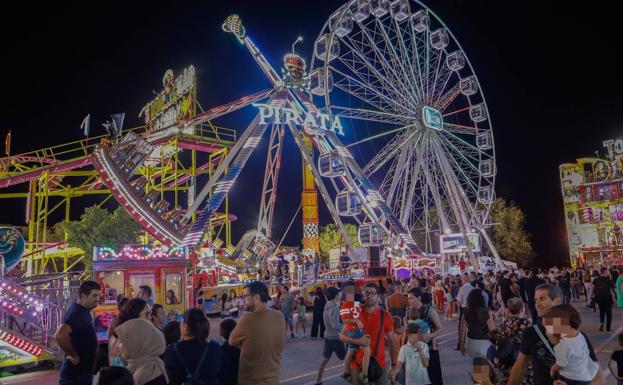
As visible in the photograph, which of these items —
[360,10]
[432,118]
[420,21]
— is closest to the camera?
[360,10]

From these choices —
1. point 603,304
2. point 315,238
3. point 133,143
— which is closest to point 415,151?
point 315,238

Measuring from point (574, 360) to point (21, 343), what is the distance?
10.4 metres

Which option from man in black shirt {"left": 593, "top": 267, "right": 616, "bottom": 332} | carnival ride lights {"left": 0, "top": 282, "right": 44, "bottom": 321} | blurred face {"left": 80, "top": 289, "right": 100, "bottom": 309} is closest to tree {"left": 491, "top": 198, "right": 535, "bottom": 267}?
man in black shirt {"left": 593, "top": 267, "right": 616, "bottom": 332}

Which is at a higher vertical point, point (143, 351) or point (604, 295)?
point (143, 351)

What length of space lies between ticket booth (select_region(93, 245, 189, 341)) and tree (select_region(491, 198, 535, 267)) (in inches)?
1764

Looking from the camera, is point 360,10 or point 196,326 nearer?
point 196,326

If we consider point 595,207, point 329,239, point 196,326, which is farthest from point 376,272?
point 329,239

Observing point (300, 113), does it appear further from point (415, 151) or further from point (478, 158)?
point (478, 158)

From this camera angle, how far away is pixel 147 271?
17.0 meters

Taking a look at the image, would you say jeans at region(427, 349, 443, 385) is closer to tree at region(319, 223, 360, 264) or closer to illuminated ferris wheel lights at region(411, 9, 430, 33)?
illuminated ferris wheel lights at region(411, 9, 430, 33)

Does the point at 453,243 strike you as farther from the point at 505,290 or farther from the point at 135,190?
the point at 505,290

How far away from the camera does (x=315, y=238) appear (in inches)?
1575

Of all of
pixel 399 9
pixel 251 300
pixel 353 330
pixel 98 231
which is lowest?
pixel 353 330

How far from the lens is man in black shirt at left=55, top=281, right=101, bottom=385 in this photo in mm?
5035
